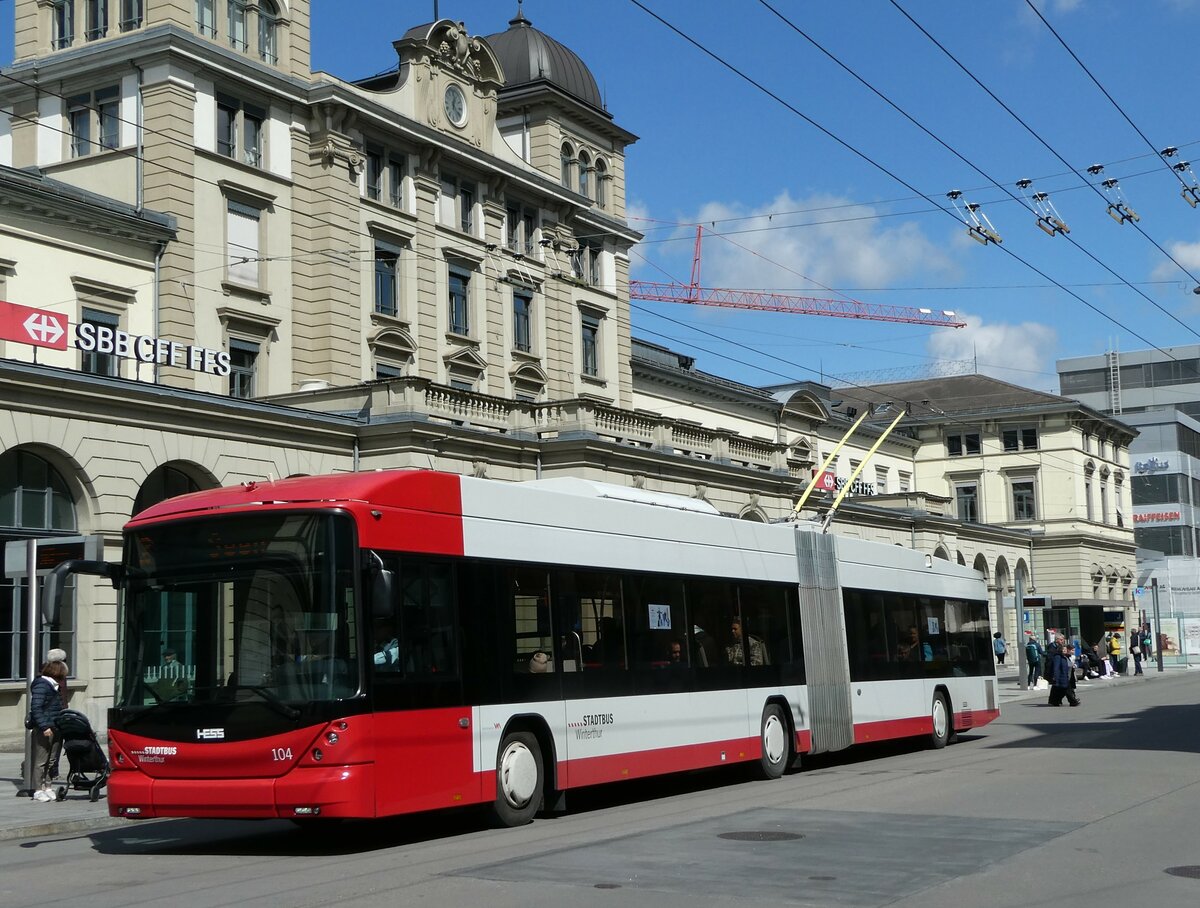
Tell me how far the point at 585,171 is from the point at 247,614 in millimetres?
42267

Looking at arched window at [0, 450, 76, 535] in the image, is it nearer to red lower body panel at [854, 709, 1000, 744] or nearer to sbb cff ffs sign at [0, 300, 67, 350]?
sbb cff ffs sign at [0, 300, 67, 350]

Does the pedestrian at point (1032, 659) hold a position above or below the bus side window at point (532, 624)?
below

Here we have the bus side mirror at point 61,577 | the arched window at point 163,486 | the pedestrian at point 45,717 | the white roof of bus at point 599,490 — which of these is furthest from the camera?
the arched window at point 163,486

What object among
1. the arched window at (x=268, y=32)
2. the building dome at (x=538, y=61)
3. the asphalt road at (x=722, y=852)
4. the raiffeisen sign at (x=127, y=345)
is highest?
the building dome at (x=538, y=61)

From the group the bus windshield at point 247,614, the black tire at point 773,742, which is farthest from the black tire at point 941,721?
the bus windshield at point 247,614

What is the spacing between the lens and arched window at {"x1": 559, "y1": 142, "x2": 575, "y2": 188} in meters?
51.6

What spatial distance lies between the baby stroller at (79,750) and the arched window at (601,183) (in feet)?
126

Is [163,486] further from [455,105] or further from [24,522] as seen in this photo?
[455,105]

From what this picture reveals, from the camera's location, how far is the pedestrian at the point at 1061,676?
120ft

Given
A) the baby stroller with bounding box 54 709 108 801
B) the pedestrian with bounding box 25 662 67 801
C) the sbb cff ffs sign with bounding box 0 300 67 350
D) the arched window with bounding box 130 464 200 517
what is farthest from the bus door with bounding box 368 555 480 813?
the arched window with bounding box 130 464 200 517

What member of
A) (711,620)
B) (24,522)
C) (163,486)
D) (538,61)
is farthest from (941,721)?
(538,61)

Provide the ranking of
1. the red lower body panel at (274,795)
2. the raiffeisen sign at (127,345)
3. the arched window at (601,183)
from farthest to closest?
1. the arched window at (601,183)
2. the raiffeisen sign at (127,345)
3. the red lower body panel at (274,795)

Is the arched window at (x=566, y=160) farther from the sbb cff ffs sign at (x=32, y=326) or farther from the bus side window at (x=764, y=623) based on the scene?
the bus side window at (x=764, y=623)

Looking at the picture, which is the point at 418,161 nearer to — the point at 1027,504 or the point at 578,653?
the point at 578,653
